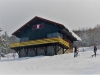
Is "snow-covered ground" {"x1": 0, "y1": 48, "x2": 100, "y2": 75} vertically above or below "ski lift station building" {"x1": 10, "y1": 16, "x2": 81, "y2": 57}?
below

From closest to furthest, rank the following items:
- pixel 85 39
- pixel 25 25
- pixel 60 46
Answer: pixel 60 46, pixel 25 25, pixel 85 39

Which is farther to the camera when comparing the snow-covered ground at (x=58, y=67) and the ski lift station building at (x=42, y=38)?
the ski lift station building at (x=42, y=38)

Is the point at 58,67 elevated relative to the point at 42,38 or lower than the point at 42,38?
lower

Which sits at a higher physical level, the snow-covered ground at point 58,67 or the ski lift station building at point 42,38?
the ski lift station building at point 42,38

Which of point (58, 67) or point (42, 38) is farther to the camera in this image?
point (42, 38)

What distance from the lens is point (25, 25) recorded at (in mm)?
41250

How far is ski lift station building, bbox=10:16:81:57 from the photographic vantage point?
36.8 m

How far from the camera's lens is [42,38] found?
39250mm

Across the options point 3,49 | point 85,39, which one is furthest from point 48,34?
point 85,39

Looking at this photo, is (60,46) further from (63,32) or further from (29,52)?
(29,52)

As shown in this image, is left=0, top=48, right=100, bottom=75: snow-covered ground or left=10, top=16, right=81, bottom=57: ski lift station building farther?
left=10, top=16, right=81, bottom=57: ski lift station building

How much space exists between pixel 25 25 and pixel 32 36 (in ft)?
8.77

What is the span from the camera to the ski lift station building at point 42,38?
36844mm

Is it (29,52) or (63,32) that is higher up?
(63,32)
